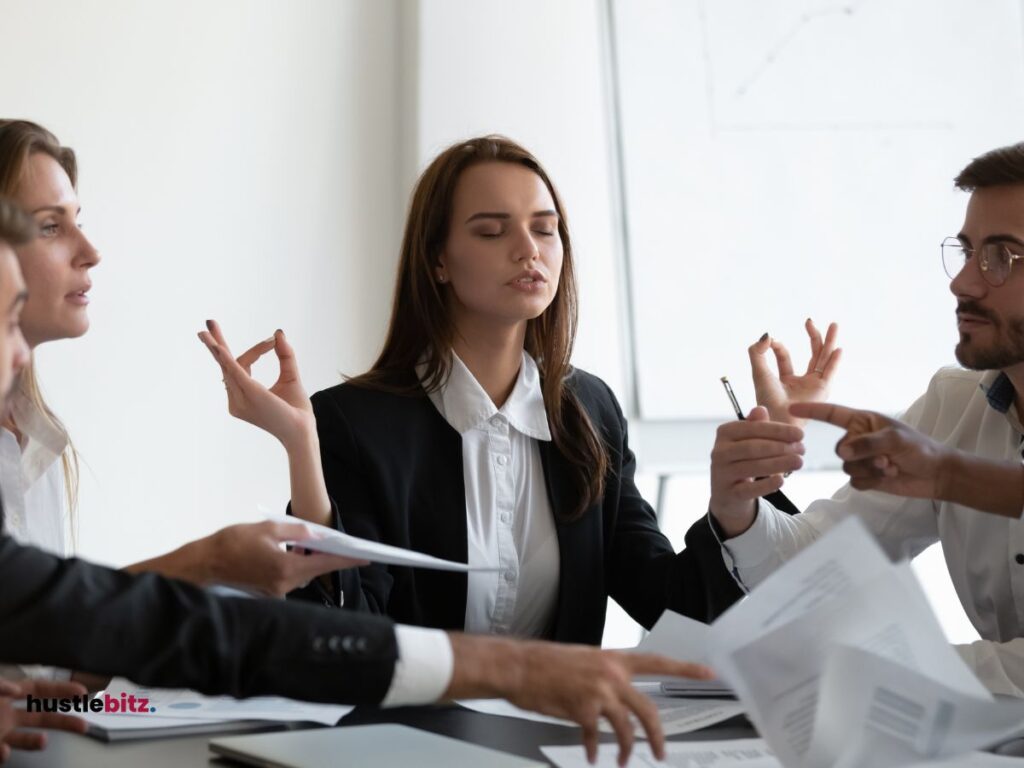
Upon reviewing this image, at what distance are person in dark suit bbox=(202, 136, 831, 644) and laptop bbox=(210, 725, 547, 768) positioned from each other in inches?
22.2

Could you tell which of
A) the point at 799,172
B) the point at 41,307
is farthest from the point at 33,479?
the point at 799,172

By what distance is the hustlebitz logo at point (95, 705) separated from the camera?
1431 millimetres

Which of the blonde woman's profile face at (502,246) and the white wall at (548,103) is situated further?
the white wall at (548,103)

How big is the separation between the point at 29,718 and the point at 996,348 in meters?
1.49

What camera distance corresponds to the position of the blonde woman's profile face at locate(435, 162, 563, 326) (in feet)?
7.11

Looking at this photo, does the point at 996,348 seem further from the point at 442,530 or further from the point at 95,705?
the point at 95,705

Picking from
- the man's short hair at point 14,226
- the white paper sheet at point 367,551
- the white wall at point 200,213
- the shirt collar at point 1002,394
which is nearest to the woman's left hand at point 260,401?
the white paper sheet at point 367,551

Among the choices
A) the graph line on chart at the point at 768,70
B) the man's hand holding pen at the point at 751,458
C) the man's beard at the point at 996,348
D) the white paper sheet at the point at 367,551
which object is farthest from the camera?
the graph line on chart at the point at 768,70

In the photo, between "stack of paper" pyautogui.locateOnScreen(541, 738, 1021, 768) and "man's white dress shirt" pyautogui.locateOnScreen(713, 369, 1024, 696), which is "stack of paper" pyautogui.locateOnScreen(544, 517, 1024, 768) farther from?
Answer: "man's white dress shirt" pyautogui.locateOnScreen(713, 369, 1024, 696)

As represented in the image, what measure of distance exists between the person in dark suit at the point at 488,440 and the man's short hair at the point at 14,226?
791mm

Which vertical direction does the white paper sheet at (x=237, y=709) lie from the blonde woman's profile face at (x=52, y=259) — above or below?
below

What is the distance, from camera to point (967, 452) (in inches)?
73.8

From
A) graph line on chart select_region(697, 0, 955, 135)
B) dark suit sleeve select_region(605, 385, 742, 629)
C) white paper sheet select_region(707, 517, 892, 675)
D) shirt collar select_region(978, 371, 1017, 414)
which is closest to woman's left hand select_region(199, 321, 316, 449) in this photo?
dark suit sleeve select_region(605, 385, 742, 629)

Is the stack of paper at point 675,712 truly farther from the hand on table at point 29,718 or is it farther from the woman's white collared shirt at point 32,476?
the woman's white collared shirt at point 32,476
